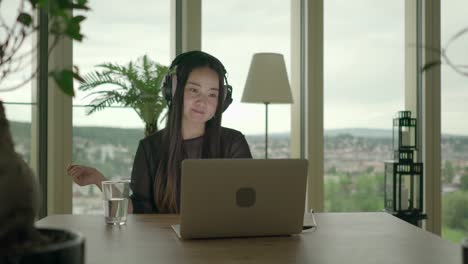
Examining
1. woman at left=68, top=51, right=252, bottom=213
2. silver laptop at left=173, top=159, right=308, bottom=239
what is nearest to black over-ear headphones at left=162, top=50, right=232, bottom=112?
woman at left=68, top=51, right=252, bottom=213

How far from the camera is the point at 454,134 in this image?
15.5 ft

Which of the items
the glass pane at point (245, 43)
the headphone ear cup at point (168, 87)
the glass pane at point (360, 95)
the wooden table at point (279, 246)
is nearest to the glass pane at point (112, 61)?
the glass pane at point (245, 43)

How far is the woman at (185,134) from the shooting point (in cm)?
263

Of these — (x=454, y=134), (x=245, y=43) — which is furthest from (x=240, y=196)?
(x=454, y=134)

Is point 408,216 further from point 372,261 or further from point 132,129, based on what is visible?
point 372,261

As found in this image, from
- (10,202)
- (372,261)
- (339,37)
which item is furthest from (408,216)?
(10,202)

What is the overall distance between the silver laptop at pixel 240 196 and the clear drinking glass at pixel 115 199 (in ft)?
0.99

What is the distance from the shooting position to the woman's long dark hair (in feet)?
8.49

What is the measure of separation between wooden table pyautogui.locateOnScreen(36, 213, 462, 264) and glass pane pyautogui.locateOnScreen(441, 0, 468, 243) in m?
3.11

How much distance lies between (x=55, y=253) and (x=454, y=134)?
4590 millimetres

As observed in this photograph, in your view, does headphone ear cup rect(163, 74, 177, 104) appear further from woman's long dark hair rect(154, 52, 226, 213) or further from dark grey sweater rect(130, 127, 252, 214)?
dark grey sweater rect(130, 127, 252, 214)

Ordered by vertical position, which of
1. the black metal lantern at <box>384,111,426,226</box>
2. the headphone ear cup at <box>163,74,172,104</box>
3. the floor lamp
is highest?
the floor lamp

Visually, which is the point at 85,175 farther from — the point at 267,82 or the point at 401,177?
the point at 401,177

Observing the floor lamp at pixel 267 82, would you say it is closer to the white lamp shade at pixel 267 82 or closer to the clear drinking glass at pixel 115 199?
the white lamp shade at pixel 267 82
